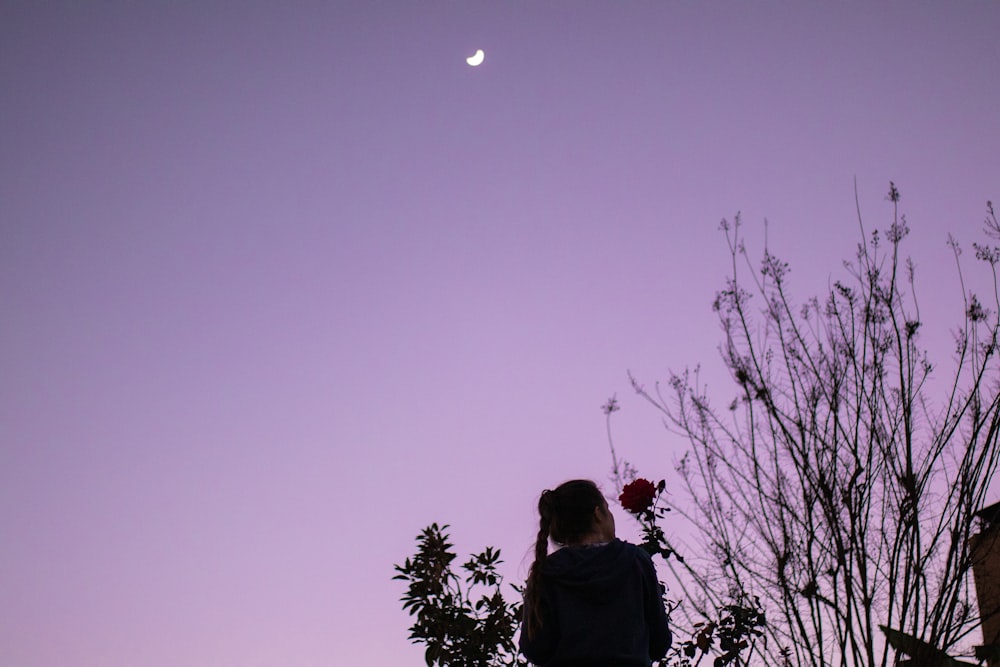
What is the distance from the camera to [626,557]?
2.43 metres

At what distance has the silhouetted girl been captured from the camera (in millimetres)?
2295

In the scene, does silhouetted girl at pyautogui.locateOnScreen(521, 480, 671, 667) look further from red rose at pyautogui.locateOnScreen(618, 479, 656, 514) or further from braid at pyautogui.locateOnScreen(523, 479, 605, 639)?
red rose at pyautogui.locateOnScreen(618, 479, 656, 514)

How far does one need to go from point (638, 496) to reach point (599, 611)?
154cm

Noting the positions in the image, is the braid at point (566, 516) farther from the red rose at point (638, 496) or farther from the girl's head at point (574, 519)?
the red rose at point (638, 496)

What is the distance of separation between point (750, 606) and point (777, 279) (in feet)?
7.13

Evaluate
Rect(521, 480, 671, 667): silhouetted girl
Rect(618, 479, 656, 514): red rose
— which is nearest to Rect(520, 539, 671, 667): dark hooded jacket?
Rect(521, 480, 671, 667): silhouetted girl

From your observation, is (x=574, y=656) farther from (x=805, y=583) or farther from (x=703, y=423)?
(x=703, y=423)

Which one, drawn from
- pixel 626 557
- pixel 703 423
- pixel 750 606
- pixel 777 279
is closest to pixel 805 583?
pixel 750 606

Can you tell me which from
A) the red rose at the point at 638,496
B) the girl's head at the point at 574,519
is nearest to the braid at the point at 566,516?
the girl's head at the point at 574,519

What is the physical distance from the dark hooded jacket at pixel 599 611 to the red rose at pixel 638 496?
52.1 inches

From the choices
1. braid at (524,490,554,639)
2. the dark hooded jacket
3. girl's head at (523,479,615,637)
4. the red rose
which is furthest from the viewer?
the red rose

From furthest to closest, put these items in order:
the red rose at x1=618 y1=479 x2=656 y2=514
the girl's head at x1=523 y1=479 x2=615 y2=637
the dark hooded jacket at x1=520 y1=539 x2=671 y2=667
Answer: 1. the red rose at x1=618 y1=479 x2=656 y2=514
2. the girl's head at x1=523 y1=479 x2=615 y2=637
3. the dark hooded jacket at x1=520 y1=539 x2=671 y2=667

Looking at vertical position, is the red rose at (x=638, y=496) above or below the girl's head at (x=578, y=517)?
above

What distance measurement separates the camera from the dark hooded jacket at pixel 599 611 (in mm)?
2283
